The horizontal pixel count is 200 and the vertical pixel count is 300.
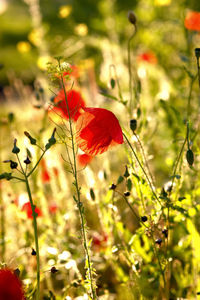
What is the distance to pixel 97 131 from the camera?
21.5 inches

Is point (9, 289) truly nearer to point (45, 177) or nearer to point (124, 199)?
point (124, 199)

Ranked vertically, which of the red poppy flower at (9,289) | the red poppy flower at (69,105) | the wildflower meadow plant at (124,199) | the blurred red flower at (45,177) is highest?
the blurred red flower at (45,177)

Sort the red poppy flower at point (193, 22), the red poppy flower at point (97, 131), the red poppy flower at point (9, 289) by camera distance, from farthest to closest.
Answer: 1. the red poppy flower at point (193, 22)
2. the red poppy flower at point (97, 131)
3. the red poppy flower at point (9, 289)

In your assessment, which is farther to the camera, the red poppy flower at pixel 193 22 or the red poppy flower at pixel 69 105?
the red poppy flower at pixel 193 22

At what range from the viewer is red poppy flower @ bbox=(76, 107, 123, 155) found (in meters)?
0.53

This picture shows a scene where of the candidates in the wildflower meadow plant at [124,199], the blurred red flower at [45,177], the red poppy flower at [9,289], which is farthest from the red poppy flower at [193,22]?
the red poppy flower at [9,289]

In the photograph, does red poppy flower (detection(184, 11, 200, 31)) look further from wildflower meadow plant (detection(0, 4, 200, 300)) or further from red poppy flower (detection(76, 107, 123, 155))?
red poppy flower (detection(76, 107, 123, 155))

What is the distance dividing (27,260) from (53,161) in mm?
276

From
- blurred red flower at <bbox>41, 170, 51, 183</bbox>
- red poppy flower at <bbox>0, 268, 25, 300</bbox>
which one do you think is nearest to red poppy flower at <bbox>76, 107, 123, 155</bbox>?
red poppy flower at <bbox>0, 268, 25, 300</bbox>

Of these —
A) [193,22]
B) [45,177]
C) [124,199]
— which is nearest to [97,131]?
[124,199]

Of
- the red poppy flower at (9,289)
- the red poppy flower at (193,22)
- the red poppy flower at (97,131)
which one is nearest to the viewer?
the red poppy flower at (9,289)

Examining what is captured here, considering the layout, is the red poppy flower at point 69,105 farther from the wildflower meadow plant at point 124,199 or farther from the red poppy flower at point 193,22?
the red poppy flower at point 193,22

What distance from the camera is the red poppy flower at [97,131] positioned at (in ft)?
1.73

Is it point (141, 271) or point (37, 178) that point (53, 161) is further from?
point (141, 271)
